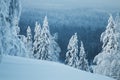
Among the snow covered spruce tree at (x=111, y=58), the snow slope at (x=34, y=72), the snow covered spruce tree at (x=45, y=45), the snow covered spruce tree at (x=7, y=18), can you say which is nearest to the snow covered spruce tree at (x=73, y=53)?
the snow covered spruce tree at (x=45, y=45)

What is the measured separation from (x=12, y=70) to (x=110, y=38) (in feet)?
61.1

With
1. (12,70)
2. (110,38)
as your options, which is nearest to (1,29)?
(12,70)

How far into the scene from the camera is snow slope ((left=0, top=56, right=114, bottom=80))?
796 centimetres

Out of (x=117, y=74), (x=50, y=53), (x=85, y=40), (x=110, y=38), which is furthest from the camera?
(x=85, y=40)

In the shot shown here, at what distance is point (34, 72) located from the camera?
8539 mm

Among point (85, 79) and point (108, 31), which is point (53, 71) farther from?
point (108, 31)

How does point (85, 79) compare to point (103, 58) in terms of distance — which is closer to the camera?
point (85, 79)

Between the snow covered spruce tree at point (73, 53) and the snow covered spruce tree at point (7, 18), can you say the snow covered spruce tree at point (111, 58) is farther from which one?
the snow covered spruce tree at point (7, 18)

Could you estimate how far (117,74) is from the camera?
22.0 m

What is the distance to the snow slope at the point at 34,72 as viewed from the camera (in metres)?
7.96

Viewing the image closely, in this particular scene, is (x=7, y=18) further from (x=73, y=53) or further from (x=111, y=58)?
(x=73, y=53)

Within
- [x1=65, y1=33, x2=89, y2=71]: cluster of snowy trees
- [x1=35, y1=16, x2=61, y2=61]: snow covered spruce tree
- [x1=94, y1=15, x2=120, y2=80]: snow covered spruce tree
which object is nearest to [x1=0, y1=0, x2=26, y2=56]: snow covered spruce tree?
[x1=94, y1=15, x2=120, y2=80]: snow covered spruce tree

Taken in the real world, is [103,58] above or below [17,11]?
below

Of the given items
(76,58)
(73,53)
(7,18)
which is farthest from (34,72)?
(73,53)
